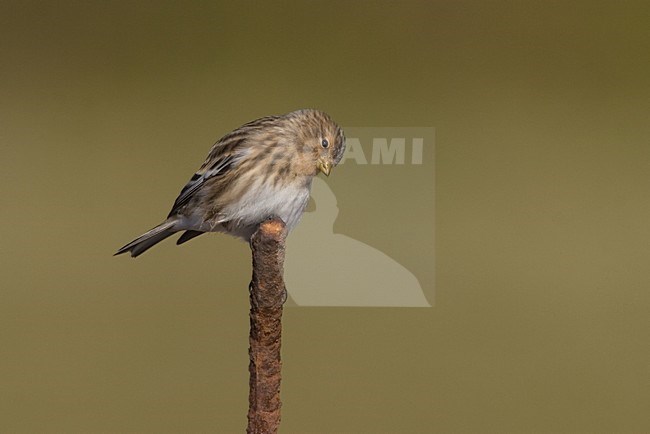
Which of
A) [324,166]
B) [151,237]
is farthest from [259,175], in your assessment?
[151,237]

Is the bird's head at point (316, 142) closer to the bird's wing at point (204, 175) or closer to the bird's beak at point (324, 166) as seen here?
the bird's beak at point (324, 166)

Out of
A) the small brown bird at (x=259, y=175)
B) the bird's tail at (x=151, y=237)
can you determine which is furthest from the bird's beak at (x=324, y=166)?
the bird's tail at (x=151, y=237)

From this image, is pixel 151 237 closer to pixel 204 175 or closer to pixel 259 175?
pixel 204 175

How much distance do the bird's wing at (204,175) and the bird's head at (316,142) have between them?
0.43ft

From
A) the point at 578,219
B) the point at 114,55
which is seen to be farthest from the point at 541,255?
the point at 114,55

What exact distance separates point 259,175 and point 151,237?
0.86ft

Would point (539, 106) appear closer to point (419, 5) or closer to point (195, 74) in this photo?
point (419, 5)

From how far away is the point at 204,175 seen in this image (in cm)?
149

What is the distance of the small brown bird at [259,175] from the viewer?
1.42 m

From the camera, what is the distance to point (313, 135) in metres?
1.45

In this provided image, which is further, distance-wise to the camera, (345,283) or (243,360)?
(243,360)

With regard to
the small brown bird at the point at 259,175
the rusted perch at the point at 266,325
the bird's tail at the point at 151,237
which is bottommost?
the rusted perch at the point at 266,325

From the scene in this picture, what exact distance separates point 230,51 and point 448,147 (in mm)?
556

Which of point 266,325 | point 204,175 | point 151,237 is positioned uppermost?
point 204,175
